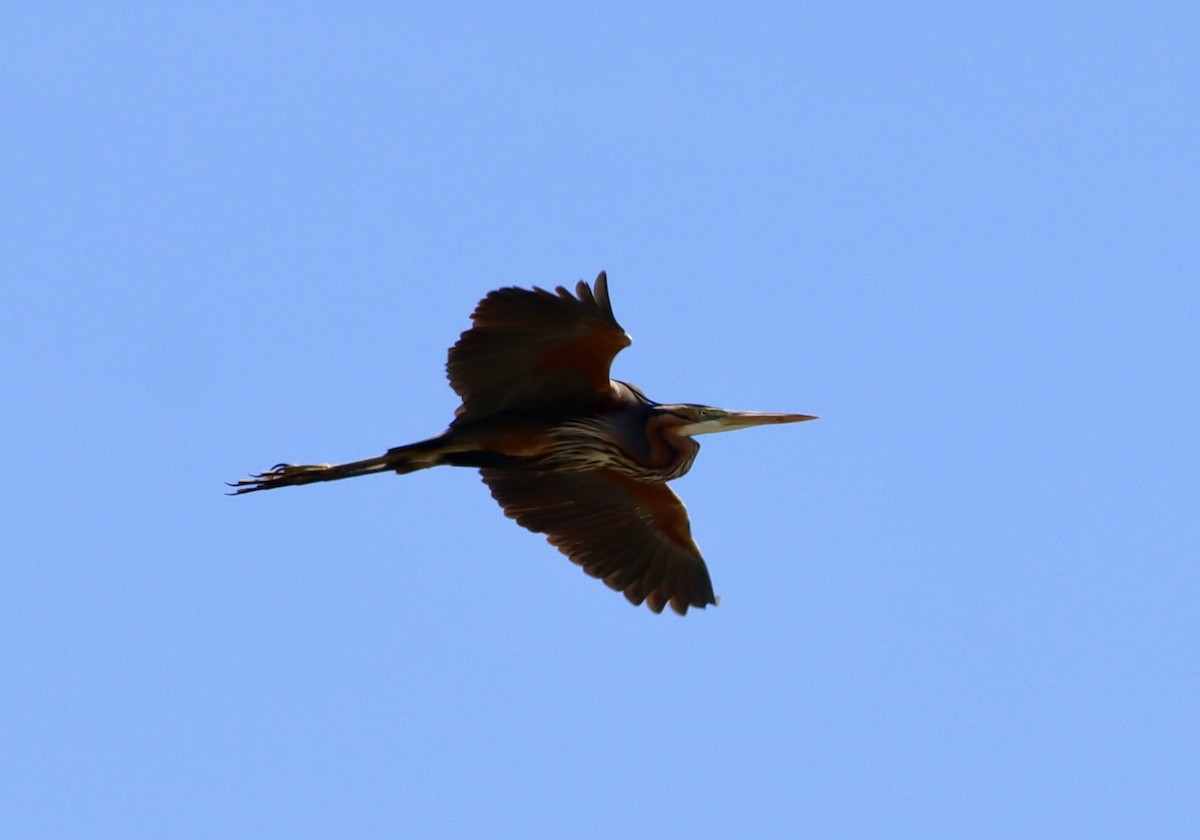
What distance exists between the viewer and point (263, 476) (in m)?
12.1

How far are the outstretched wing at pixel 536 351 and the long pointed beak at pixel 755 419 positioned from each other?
44.6 inches

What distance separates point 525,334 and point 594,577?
8.53 ft

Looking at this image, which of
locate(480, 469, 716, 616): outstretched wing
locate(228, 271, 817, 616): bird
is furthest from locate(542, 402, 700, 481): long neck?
locate(480, 469, 716, 616): outstretched wing

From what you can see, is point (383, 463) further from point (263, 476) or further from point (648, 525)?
point (648, 525)

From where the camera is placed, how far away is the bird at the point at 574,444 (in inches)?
451

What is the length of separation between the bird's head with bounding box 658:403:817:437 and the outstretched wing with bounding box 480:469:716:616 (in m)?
0.68

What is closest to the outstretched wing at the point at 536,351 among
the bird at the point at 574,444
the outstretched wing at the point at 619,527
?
the bird at the point at 574,444

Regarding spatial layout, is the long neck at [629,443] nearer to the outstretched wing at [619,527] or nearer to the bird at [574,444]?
the bird at [574,444]

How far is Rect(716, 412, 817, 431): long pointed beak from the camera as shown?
Result: 1268cm

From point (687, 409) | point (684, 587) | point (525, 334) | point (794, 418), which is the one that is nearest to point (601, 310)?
point (525, 334)

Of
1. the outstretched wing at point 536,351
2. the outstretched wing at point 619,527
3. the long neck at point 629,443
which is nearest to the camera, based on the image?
the outstretched wing at point 536,351

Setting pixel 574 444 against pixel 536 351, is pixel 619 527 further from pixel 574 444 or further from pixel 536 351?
pixel 536 351

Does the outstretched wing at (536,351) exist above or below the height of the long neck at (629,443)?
above

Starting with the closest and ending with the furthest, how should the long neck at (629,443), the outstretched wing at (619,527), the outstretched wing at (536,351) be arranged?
the outstretched wing at (536,351) → the long neck at (629,443) → the outstretched wing at (619,527)
